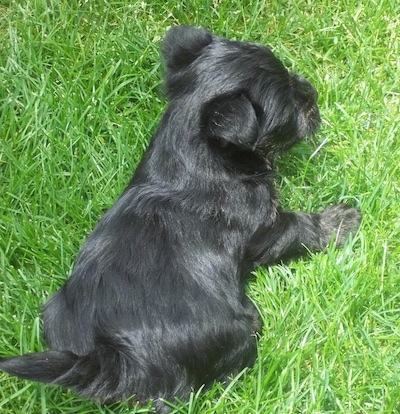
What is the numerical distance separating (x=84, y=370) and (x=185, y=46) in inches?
59.2

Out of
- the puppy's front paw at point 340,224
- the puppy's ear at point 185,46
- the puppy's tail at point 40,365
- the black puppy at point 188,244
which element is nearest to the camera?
the puppy's tail at point 40,365

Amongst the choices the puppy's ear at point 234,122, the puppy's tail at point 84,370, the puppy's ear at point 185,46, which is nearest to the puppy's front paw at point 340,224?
the puppy's ear at point 234,122

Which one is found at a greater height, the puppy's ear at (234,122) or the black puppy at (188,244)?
A: the puppy's ear at (234,122)

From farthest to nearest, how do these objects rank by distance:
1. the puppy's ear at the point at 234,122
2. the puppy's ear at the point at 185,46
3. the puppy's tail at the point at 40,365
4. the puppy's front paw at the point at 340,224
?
1. the puppy's front paw at the point at 340,224
2. the puppy's ear at the point at 185,46
3. the puppy's ear at the point at 234,122
4. the puppy's tail at the point at 40,365

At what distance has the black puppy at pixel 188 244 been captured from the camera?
2.53m

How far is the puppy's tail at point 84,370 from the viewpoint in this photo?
226cm

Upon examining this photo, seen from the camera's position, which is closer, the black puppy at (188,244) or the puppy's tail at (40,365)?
the puppy's tail at (40,365)

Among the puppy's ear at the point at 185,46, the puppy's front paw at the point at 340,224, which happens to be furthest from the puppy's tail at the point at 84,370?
the puppy's ear at the point at 185,46

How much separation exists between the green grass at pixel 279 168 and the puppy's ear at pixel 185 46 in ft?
1.63

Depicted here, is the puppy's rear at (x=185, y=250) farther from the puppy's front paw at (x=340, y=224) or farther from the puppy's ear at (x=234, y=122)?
the puppy's front paw at (x=340, y=224)

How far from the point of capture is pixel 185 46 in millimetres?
3080

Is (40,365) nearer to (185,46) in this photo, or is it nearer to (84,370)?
(84,370)

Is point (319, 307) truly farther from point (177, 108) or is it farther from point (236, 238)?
point (177, 108)

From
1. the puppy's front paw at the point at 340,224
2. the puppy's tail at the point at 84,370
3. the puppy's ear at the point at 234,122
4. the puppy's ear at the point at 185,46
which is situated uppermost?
the puppy's ear at the point at 185,46
